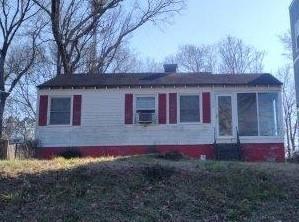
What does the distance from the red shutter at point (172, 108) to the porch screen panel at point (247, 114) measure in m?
2.61

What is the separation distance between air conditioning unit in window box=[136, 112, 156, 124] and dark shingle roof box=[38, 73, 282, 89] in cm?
119

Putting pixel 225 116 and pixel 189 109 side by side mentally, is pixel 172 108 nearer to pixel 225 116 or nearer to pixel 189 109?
pixel 189 109

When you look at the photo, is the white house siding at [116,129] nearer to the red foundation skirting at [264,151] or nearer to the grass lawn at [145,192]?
the red foundation skirting at [264,151]

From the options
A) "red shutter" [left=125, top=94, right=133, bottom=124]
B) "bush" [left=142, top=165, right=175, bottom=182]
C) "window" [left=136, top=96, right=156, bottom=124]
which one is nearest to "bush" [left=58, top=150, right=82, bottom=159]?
"red shutter" [left=125, top=94, right=133, bottom=124]

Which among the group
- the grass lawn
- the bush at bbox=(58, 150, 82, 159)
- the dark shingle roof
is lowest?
the grass lawn

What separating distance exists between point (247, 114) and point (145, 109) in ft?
13.6

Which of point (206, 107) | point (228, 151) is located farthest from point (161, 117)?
point (228, 151)

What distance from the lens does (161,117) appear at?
2053cm

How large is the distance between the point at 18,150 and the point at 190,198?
10.6 m

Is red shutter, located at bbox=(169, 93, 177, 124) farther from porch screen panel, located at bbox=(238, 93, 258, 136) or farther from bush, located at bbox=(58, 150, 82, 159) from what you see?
bush, located at bbox=(58, 150, 82, 159)

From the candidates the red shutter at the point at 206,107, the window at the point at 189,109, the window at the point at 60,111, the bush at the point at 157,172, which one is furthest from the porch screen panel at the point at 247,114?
the bush at the point at 157,172

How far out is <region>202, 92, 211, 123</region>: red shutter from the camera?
20.4 metres

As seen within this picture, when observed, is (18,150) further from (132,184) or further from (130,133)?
(132,184)

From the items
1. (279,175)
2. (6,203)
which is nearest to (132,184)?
(6,203)
